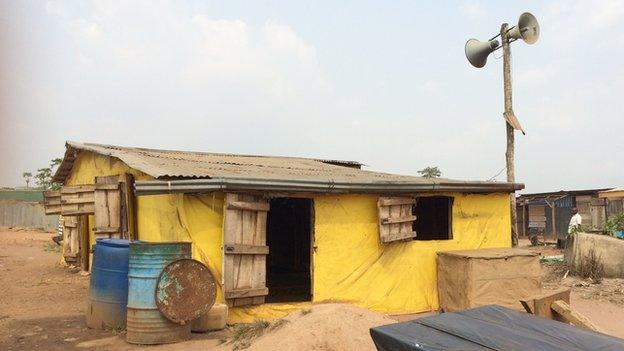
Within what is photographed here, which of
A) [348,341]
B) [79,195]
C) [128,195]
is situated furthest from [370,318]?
[79,195]

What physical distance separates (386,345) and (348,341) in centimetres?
220

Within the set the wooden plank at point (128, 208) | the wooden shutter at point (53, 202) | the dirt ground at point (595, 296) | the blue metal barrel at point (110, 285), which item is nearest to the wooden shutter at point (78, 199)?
the wooden shutter at point (53, 202)

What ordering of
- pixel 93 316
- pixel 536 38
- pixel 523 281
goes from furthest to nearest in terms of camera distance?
pixel 536 38, pixel 523 281, pixel 93 316

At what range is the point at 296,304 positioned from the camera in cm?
749

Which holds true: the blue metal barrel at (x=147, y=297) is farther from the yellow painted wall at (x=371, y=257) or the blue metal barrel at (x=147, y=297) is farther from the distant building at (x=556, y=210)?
the distant building at (x=556, y=210)

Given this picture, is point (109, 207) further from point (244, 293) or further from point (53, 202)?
point (244, 293)

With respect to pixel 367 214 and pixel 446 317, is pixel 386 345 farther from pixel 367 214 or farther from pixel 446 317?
pixel 367 214

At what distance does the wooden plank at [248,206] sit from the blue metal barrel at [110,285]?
1.55m

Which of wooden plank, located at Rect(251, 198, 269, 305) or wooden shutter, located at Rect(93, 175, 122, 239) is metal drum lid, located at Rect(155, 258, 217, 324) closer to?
wooden plank, located at Rect(251, 198, 269, 305)

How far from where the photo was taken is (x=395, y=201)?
27.0ft

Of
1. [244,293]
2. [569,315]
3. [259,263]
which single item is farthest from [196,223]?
[569,315]

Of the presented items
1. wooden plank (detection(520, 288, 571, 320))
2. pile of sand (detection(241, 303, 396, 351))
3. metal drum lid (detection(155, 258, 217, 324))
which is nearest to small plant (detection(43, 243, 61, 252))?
metal drum lid (detection(155, 258, 217, 324))

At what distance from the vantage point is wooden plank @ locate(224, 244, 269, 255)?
22.4 ft

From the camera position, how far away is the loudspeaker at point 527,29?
1228cm
